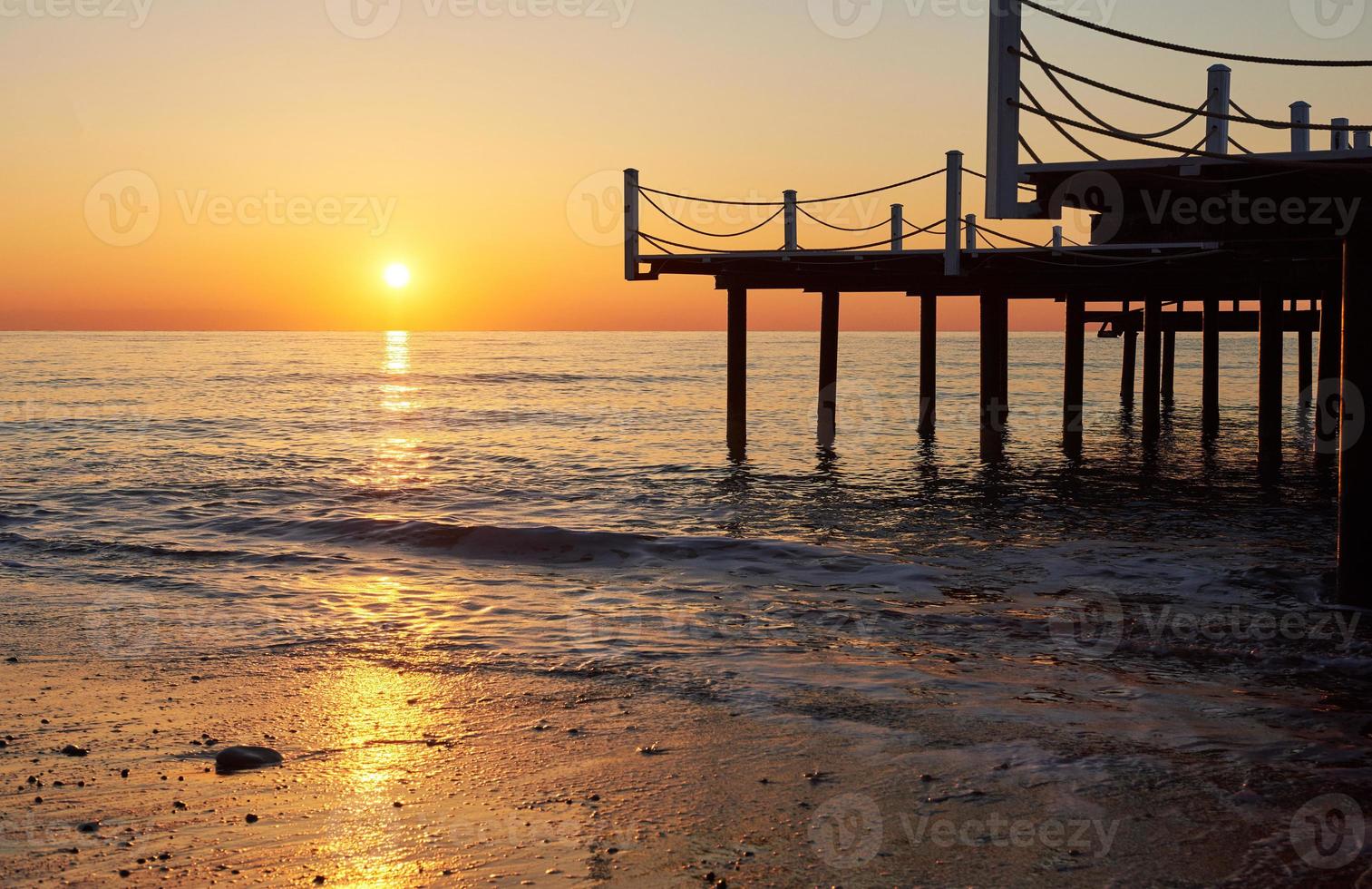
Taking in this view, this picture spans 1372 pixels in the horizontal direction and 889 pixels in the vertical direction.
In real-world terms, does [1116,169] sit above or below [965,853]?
above

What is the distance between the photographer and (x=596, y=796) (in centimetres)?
579

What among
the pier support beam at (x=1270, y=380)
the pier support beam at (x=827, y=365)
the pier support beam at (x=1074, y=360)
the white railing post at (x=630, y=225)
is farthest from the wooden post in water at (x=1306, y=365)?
the white railing post at (x=630, y=225)

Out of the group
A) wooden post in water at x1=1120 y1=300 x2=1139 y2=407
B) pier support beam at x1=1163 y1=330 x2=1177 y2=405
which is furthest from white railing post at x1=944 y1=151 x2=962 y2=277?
pier support beam at x1=1163 y1=330 x2=1177 y2=405

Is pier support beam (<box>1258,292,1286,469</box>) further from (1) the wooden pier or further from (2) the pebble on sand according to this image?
(2) the pebble on sand

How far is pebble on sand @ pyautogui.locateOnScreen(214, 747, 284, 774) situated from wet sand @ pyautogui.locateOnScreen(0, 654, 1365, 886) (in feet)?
0.29

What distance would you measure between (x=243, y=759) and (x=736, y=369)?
1779 cm

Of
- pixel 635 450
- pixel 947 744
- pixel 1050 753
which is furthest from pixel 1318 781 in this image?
pixel 635 450

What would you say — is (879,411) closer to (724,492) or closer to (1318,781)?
(724,492)

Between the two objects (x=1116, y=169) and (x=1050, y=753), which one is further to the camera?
(x=1116, y=169)

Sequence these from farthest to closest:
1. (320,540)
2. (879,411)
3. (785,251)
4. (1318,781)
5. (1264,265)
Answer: (879,411) → (785,251) → (1264,265) → (320,540) → (1318,781)

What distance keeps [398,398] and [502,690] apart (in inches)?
1779

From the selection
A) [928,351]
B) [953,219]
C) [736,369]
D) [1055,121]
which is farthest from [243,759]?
[928,351]

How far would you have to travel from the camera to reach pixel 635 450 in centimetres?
2762

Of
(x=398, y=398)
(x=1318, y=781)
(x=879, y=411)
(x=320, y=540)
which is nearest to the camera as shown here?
(x=1318, y=781)
